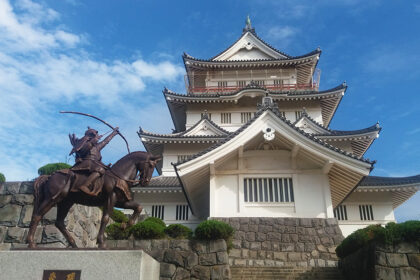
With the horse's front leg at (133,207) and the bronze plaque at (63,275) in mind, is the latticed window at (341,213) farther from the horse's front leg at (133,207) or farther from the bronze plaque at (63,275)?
the bronze plaque at (63,275)

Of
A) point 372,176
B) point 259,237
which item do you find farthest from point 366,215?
point 259,237

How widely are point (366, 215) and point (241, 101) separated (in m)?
11.6

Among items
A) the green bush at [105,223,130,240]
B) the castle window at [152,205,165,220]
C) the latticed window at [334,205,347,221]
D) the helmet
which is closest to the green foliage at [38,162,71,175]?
the green bush at [105,223,130,240]

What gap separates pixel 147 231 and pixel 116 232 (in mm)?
1209

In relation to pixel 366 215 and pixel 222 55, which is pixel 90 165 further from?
pixel 222 55

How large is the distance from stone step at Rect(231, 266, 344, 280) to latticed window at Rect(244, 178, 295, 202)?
11.4ft

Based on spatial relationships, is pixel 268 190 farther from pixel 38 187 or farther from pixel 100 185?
pixel 38 187

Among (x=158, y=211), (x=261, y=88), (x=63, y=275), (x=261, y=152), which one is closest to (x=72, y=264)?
(x=63, y=275)

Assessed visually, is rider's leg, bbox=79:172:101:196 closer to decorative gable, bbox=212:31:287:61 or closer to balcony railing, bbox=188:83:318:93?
balcony railing, bbox=188:83:318:93

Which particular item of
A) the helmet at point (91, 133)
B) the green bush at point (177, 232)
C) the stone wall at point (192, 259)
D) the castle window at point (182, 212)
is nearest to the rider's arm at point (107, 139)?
the helmet at point (91, 133)

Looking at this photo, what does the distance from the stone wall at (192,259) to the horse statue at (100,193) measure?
2.81m

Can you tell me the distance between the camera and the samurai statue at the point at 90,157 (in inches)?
273

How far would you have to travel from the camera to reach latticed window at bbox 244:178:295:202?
531 inches

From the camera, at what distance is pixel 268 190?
13.6 m
